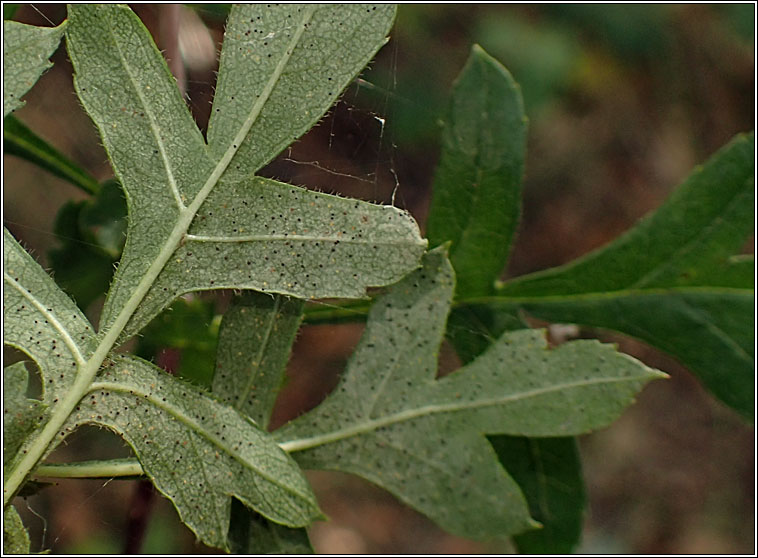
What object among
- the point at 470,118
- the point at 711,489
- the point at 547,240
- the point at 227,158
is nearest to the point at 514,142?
the point at 470,118

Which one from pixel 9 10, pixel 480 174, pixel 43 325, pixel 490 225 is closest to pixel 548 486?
pixel 490 225

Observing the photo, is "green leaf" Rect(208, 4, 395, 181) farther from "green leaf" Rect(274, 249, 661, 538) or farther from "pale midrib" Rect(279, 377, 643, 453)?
"pale midrib" Rect(279, 377, 643, 453)

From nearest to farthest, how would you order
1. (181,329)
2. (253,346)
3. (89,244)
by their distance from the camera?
(253,346), (181,329), (89,244)

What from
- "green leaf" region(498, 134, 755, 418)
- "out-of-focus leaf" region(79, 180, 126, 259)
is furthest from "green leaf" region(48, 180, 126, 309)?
"green leaf" region(498, 134, 755, 418)

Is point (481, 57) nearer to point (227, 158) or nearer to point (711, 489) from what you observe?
point (227, 158)

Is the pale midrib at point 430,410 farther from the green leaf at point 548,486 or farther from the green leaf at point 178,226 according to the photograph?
the green leaf at point 548,486

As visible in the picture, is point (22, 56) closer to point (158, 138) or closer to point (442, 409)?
point (158, 138)
